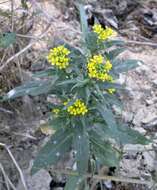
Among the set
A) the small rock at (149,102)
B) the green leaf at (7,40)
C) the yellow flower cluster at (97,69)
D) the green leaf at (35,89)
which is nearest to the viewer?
the yellow flower cluster at (97,69)

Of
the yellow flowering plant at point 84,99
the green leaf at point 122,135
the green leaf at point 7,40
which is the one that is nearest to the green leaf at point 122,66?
the yellow flowering plant at point 84,99

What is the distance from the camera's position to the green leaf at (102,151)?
70.6 inches

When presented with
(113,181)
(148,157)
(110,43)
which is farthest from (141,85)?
(110,43)

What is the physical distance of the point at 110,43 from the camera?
1.74 m

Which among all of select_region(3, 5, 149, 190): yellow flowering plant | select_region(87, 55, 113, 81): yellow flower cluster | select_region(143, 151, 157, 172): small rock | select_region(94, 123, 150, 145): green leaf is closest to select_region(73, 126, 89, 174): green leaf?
select_region(3, 5, 149, 190): yellow flowering plant

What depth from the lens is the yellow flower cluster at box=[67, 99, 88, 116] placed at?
1653 mm

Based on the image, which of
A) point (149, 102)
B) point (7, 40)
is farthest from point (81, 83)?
point (149, 102)

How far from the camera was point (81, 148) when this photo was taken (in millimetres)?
1717

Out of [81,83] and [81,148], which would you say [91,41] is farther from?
[81,148]

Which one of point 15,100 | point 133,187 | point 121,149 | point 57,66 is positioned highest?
point 57,66

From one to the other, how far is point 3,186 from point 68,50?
661 mm

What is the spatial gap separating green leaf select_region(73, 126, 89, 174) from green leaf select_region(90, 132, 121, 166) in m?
0.08

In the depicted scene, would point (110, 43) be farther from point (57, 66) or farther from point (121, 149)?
point (121, 149)

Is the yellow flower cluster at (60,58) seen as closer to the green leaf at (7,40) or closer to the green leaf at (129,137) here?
the green leaf at (129,137)
